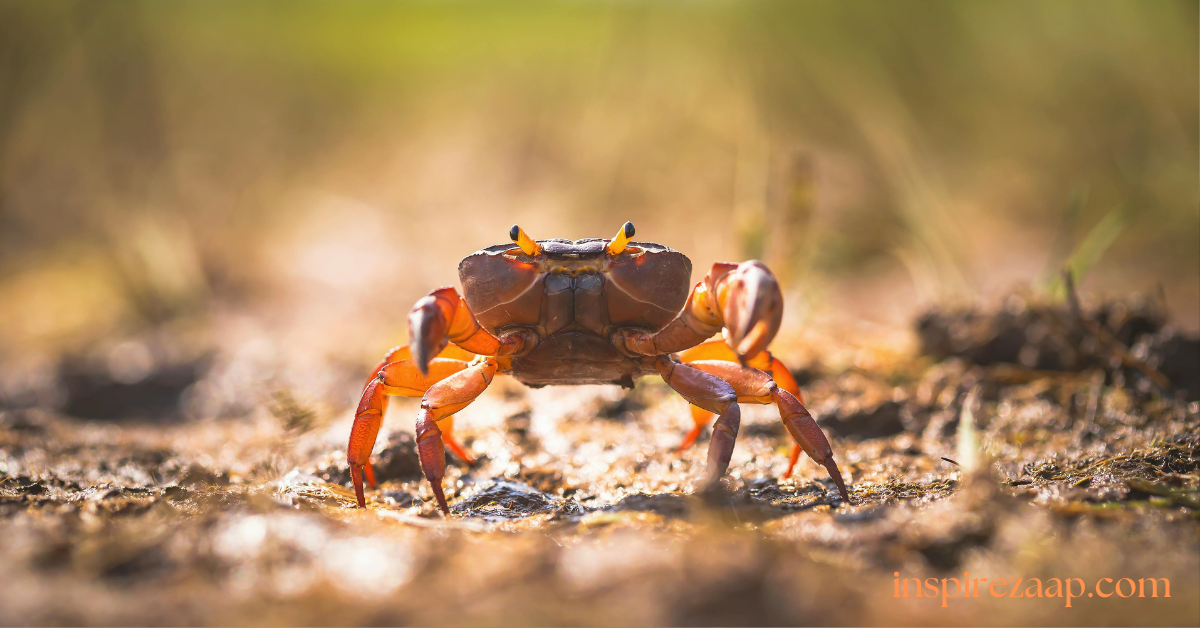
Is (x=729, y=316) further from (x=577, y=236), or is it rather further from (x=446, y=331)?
(x=577, y=236)

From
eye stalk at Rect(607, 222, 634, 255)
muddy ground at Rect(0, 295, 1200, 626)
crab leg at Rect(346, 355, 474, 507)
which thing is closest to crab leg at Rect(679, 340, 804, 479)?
muddy ground at Rect(0, 295, 1200, 626)

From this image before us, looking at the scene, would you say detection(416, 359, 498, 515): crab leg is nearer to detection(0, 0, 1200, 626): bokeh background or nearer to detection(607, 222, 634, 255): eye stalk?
detection(0, 0, 1200, 626): bokeh background

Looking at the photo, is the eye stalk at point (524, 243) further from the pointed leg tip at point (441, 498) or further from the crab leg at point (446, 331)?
the pointed leg tip at point (441, 498)

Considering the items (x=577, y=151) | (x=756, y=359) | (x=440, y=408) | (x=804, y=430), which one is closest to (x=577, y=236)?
(x=577, y=151)

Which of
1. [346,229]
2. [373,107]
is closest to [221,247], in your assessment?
[346,229]

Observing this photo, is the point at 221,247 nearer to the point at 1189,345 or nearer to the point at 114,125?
the point at 114,125

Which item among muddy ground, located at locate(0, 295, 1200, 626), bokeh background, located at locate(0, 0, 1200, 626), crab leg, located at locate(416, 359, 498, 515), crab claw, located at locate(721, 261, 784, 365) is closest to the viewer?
muddy ground, located at locate(0, 295, 1200, 626)
